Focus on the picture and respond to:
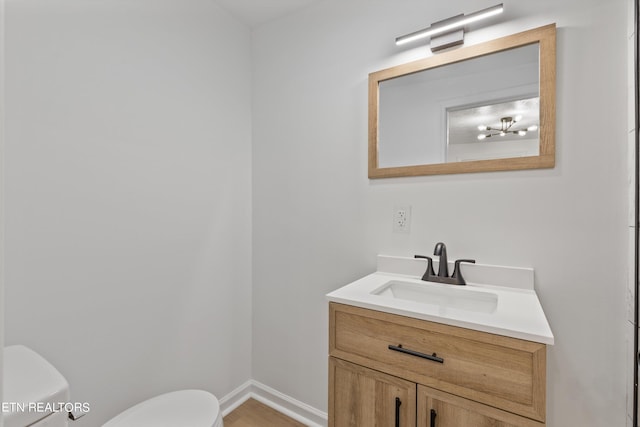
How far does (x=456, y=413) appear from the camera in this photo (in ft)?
3.40

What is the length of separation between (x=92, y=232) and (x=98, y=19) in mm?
923

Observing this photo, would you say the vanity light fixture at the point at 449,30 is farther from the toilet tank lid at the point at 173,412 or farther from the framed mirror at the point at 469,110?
the toilet tank lid at the point at 173,412

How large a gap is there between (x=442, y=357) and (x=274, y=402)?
1.42 metres

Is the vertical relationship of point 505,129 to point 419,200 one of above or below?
above

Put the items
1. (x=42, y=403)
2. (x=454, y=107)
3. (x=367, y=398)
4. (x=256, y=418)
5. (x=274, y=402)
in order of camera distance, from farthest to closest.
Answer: (x=274, y=402), (x=256, y=418), (x=454, y=107), (x=367, y=398), (x=42, y=403)

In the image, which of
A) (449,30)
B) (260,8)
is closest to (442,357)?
(449,30)

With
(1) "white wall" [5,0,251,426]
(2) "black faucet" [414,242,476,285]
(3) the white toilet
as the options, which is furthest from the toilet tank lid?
(2) "black faucet" [414,242,476,285]

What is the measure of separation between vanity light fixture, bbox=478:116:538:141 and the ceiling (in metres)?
1.23

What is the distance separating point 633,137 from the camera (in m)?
1.16

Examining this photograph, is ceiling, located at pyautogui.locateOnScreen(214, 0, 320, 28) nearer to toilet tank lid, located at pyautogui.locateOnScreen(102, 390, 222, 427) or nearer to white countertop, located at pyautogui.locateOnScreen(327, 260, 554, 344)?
white countertop, located at pyautogui.locateOnScreen(327, 260, 554, 344)

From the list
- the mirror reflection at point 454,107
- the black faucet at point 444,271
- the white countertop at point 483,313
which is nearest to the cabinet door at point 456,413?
the white countertop at point 483,313

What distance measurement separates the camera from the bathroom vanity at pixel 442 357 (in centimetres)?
96

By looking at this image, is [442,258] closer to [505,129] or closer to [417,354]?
[417,354]

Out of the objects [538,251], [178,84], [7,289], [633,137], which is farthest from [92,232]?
[633,137]
